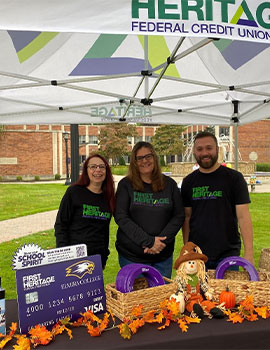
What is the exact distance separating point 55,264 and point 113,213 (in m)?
0.91

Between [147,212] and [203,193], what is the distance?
439 mm

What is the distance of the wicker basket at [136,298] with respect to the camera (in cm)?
172

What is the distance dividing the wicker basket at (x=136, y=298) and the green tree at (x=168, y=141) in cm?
3611

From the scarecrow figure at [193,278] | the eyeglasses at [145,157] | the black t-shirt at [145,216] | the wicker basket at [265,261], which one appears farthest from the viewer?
the eyeglasses at [145,157]

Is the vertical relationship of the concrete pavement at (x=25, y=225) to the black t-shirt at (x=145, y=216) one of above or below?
below

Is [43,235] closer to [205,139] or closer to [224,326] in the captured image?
[205,139]

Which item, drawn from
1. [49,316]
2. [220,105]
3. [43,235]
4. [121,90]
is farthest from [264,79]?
[43,235]

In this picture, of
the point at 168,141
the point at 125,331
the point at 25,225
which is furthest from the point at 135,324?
the point at 168,141

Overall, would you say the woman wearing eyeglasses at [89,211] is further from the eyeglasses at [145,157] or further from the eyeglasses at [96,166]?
the eyeglasses at [145,157]

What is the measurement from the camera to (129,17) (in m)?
1.52

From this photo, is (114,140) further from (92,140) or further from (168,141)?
(92,140)

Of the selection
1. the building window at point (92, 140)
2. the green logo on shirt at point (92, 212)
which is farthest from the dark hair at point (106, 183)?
the building window at point (92, 140)

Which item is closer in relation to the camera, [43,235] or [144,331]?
[144,331]

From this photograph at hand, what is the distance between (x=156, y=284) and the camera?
1.92m
